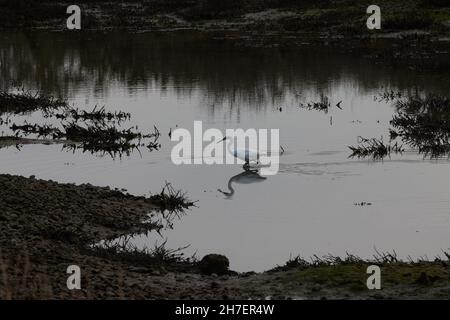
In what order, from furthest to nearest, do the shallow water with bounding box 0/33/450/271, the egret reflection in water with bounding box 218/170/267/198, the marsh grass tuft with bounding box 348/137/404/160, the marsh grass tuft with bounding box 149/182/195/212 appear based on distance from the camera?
1. the marsh grass tuft with bounding box 348/137/404/160
2. the egret reflection in water with bounding box 218/170/267/198
3. the marsh grass tuft with bounding box 149/182/195/212
4. the shallow water with bounding box 0/33/450/271

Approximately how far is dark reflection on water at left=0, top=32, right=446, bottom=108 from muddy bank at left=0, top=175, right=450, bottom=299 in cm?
1457

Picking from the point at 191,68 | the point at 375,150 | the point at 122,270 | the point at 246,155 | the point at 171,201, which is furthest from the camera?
the point at 191,68

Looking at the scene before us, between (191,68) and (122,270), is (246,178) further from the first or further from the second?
(191,68)

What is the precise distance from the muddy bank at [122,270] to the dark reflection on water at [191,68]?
14.6 metres

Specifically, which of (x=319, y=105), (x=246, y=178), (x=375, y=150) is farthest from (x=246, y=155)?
(x=319, y=105)

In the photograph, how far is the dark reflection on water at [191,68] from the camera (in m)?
32.0

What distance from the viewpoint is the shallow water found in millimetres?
14128

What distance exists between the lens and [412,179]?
709 inches

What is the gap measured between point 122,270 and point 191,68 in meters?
26.9

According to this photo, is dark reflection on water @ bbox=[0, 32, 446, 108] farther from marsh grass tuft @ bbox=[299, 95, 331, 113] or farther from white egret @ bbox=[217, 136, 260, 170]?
white egret @ bbox=[217, 136, 260, 170]

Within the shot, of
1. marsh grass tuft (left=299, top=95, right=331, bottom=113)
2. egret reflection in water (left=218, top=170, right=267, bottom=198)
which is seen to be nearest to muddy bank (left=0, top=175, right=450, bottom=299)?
egret reflection in water (left=218, top=170, right=267, bottom=198)

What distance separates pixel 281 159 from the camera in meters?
19.9

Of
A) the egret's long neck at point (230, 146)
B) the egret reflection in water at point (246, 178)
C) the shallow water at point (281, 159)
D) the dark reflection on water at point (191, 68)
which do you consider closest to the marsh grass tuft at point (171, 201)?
the shallow water at point (281, 159)
